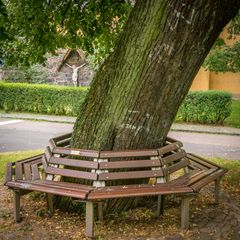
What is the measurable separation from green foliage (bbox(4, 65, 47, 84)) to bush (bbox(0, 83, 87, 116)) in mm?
2960

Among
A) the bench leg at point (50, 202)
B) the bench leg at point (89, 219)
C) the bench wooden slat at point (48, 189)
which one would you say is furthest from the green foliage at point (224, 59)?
the bench leg at point (89, 219)

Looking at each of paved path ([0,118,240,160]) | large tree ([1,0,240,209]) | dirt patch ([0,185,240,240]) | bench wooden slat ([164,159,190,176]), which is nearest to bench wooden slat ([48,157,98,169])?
large tree ([1,0,240,209])

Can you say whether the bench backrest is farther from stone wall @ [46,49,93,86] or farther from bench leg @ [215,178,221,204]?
stone wall @ [46,49,93,86]

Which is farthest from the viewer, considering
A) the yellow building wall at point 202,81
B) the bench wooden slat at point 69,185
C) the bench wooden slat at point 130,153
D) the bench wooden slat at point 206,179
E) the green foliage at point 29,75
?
the yellow building wall at point 202,81

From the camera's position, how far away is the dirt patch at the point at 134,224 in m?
5.00

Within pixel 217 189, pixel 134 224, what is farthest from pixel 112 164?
pixel 217 189

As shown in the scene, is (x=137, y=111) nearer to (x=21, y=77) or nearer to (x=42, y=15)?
(x=42, y=15)

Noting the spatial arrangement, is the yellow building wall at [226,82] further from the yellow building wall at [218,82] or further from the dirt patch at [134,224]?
the dirt patch at [134,224]

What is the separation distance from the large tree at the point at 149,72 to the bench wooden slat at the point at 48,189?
2.84 feet

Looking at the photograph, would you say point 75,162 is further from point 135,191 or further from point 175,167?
point 175,167

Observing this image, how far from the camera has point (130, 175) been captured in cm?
511

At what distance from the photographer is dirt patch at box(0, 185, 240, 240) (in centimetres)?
500

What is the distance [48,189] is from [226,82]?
2337 centimetres

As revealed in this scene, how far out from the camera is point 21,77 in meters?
25.5
